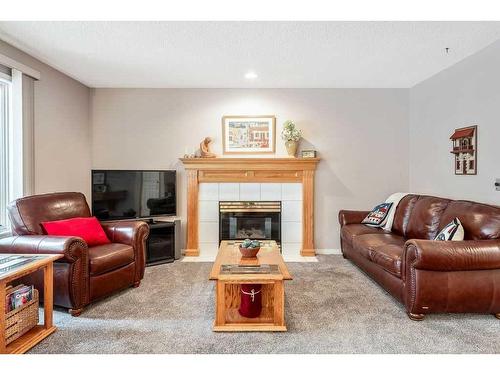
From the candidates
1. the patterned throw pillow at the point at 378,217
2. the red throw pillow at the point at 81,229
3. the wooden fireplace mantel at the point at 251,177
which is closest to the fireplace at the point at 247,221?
the wooden fireplace mantel at the point at 251,177

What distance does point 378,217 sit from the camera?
4.00 metres

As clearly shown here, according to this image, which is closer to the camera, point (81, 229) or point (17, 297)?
point (17, 297)

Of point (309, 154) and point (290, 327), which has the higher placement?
point (309, 154)

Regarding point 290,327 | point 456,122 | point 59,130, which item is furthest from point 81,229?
point 456,122

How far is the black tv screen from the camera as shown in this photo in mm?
4047

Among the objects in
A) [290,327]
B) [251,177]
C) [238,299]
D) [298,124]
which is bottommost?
[290,327]

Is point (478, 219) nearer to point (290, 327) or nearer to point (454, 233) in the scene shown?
point (454, 233)

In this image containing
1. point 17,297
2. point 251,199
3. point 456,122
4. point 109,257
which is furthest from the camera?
point 251,199

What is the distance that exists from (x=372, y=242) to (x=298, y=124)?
2.08m

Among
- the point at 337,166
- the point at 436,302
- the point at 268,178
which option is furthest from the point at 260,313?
the point at 337,166

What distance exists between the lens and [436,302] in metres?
2.45

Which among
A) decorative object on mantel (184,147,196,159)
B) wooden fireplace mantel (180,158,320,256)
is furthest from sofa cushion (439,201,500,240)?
decorative object on mantel (184,147,196,159)

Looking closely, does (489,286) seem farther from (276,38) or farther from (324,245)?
(276,38)

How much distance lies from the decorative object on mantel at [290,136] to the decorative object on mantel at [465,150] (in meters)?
1.87
